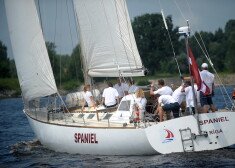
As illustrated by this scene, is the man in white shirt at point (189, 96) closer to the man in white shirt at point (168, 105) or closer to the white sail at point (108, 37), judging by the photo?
the man in white shirt at point (168, 105)

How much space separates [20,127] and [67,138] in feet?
36.5

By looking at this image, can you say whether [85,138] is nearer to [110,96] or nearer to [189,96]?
[110,96]

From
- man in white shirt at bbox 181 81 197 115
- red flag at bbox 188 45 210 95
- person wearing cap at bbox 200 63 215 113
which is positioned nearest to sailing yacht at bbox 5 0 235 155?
man in white shirt at bbox 181 81 197 115

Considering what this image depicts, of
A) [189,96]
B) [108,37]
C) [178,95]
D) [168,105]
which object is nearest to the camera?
[168,105]

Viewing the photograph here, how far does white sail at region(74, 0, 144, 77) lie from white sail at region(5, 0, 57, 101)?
1553 mm

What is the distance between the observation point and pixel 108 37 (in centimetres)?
1494

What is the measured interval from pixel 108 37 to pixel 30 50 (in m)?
2.74

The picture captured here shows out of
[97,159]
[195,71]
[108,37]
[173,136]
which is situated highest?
[108,37]

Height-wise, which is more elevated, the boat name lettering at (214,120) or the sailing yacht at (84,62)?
the sailing yacht at (84,62)

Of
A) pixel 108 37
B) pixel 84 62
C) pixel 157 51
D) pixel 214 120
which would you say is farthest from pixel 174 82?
pixel 214 120

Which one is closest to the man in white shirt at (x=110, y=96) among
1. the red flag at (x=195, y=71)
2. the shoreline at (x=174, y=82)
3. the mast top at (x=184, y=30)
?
the red flag at (x=195, y=71)

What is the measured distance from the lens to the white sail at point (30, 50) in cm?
1462

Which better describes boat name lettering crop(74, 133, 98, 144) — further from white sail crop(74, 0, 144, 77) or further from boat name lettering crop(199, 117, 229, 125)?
boat name lettering crop(199, 117, 229, 125)

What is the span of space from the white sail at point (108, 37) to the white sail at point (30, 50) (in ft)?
5.10
